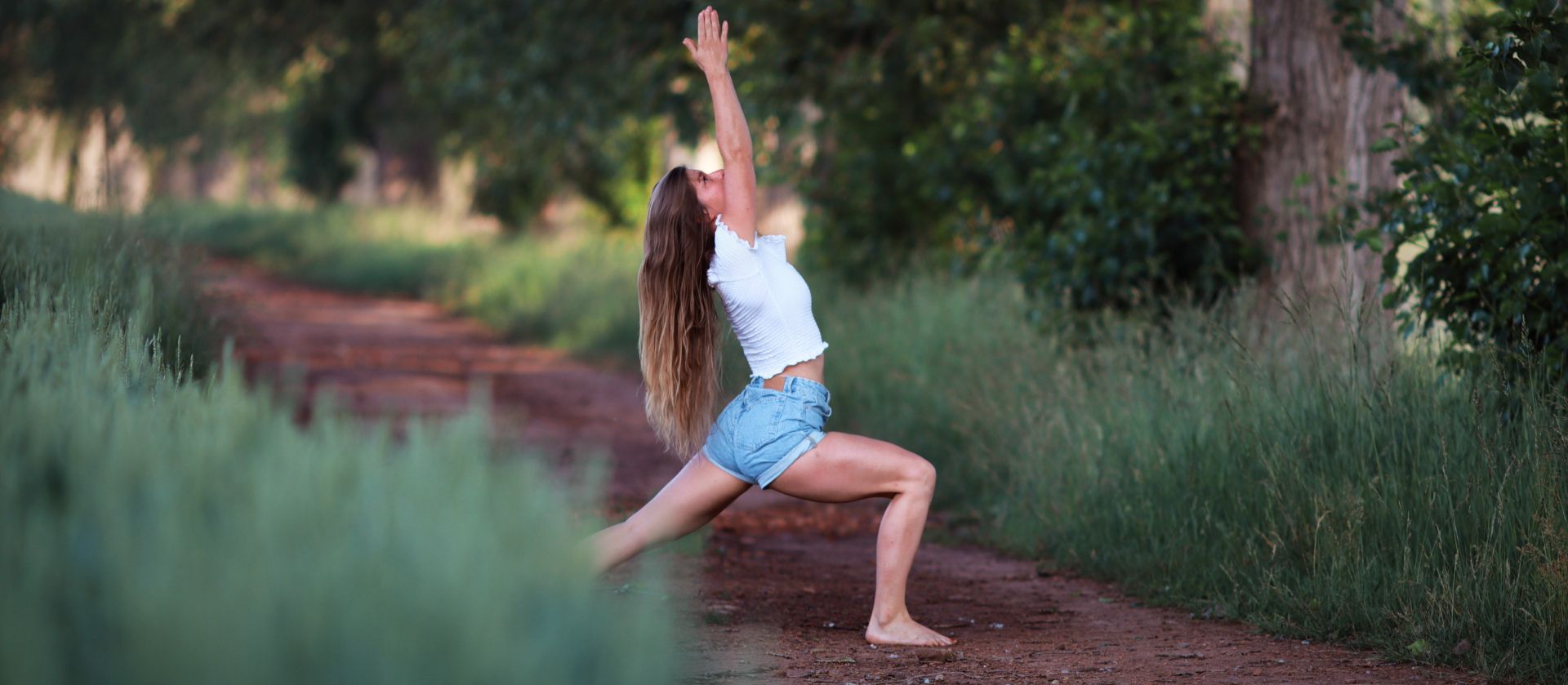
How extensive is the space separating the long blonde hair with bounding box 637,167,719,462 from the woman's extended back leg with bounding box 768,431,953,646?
43cm

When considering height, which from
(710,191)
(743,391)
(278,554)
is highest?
(710,191)

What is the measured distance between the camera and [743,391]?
196 inches

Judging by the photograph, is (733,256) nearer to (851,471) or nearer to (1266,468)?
(851,471)

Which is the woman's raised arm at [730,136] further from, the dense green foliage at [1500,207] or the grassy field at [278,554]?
the dense green foliage at [1500,207]

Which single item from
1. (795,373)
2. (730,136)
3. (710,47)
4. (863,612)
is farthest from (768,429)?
(863,612)

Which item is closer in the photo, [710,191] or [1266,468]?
[710,191]

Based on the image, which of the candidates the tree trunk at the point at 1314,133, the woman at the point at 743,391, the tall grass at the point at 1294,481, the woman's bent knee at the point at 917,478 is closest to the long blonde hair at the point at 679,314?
the woman at the point at 743,391

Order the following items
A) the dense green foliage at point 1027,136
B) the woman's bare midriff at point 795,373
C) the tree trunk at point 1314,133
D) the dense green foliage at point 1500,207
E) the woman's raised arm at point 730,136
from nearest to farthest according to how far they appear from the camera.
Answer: the woman's raised arm at point 730,136 < the woman's bare midriff at point 795,373 < the dense green foliage at point 1500,207 < the tree trunk at point 1314,133 < the dense green foliage at point 1027,136

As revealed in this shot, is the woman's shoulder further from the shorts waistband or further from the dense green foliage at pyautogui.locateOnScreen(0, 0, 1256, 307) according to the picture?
the dense green foliage at pyautogui.locateOnScreen(0, 0, 1256, 307)

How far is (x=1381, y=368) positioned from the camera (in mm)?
5930

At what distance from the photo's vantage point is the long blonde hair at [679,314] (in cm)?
499

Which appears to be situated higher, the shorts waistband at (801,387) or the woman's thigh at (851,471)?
the shorts waistband at (801,387)

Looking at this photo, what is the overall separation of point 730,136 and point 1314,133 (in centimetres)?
513

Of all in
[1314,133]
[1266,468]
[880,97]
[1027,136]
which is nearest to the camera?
[1266,468]
